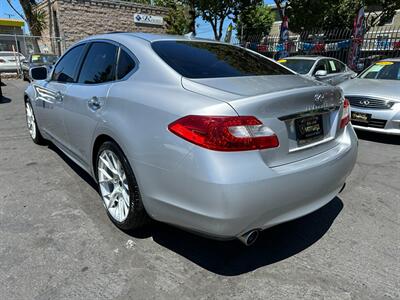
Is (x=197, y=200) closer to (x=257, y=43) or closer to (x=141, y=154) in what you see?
(x=141, y=154)

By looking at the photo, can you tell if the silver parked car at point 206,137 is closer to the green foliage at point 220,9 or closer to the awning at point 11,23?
the green foliage at point 220,9

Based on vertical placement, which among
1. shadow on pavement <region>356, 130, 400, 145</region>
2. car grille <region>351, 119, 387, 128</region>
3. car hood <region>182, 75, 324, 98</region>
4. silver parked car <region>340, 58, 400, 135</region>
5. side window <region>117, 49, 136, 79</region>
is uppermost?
side window <region>117, 49, 136, 79</region>

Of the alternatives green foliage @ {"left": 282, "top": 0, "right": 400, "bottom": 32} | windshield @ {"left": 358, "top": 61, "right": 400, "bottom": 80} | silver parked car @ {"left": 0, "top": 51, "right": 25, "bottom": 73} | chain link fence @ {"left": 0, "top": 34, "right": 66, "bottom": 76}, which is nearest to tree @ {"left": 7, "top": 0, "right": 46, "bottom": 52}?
chain link fence @ {"left": 0, "top": 34, "right": 66, "bottom": 76}

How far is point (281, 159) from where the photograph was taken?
2.18 m

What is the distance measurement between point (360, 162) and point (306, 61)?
5.02 meters

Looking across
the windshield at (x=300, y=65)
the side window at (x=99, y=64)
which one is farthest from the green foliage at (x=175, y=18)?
the side window at (x=99, y=64)

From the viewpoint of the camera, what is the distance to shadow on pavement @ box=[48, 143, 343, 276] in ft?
8.17

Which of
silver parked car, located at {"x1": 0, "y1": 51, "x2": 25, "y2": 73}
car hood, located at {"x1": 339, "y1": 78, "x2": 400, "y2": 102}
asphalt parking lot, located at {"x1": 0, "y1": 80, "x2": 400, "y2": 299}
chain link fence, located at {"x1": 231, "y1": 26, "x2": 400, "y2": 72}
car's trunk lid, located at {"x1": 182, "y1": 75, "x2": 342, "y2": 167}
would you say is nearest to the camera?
car's trunk lid, located at {"x1": 182, "y1": 75, "x2": 342, "y2": 167}

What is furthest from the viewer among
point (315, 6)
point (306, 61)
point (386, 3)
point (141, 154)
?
point (386, 3)

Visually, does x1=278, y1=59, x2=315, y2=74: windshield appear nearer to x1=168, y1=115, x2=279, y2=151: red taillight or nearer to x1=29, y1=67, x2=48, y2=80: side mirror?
x1=29, y1=67, x2=48, y2=80: side mirror

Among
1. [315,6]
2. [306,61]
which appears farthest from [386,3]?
[306,61]

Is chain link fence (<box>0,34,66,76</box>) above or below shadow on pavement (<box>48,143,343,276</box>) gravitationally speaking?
above

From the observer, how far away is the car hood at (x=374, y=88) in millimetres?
5750

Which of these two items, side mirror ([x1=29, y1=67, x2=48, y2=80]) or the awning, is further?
the awning
